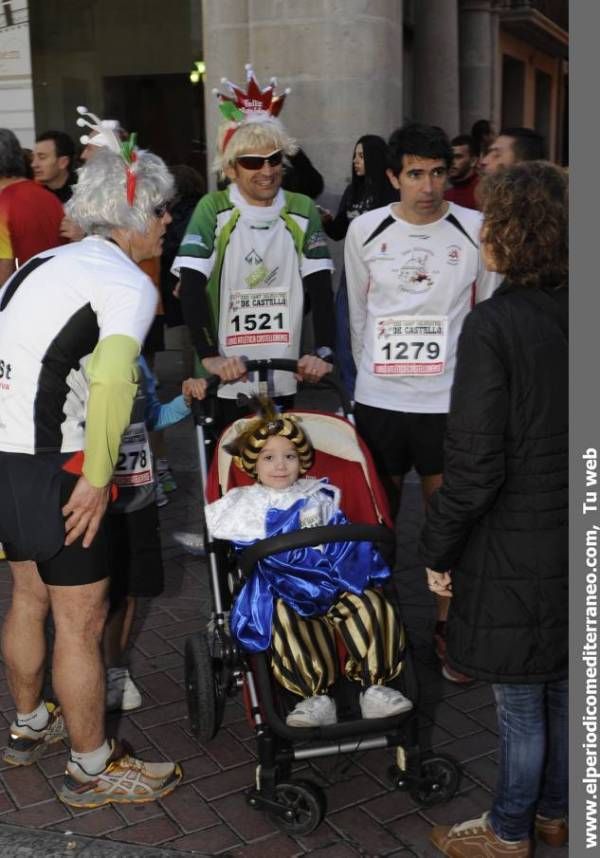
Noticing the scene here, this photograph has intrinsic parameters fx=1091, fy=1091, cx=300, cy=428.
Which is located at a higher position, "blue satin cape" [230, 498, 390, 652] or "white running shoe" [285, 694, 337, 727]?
"blue satin cape" [230, 498, 390, 652]

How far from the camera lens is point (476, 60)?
47.3ft

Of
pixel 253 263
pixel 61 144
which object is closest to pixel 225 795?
pixel 253 263

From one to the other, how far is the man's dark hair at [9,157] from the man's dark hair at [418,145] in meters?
2.15

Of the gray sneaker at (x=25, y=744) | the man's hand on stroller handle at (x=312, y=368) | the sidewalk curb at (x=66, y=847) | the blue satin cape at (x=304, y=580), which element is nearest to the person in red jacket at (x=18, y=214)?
the man's hand on stroller handle at (x=312, y=368)

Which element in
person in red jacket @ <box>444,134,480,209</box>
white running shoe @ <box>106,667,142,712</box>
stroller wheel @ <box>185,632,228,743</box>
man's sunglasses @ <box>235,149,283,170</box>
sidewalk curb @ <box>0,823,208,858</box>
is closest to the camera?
sidewalk curb @ <box>0,823,208,858</box>

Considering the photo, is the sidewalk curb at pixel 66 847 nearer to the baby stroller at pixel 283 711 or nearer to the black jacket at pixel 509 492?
the baby stroller at pixel 283 711

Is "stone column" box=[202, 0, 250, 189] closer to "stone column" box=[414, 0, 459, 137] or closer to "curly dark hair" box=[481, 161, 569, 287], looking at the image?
"stone column" box=[414, 0, 459, 137]

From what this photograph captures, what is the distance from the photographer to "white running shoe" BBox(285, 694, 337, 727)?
3234 millimetres

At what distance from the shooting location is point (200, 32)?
10.7 metres

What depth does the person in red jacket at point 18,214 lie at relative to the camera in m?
5.38

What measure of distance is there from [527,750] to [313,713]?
646 mm

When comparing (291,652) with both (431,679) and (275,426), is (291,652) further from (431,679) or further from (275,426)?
(431,679)

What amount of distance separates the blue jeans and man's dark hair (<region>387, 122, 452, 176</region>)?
2.10m

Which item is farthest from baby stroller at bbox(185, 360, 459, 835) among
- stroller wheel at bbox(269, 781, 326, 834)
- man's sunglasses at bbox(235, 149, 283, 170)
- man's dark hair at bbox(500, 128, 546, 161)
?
man's dark hair at bbox(500, 128, 546, 161)
